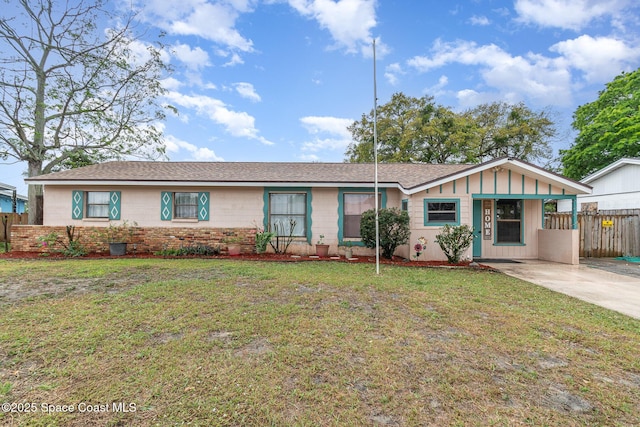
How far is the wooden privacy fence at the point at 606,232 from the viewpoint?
35.5 feet

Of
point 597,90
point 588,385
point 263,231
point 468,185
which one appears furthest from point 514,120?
point 588,385

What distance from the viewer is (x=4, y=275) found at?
658cm

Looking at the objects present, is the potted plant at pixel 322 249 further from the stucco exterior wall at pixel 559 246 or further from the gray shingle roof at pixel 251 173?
the stucco exterior wall at pixel 559 246

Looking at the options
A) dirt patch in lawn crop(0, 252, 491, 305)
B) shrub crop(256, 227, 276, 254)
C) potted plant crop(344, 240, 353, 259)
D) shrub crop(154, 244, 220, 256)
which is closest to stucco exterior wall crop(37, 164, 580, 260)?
potted plant crop(344, 240, 353, 259)

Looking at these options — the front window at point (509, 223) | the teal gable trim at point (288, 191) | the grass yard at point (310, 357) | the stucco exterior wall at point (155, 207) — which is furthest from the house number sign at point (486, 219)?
the stucco exterior wall at point (155, 207)

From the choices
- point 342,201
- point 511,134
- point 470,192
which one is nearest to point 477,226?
point 470,192

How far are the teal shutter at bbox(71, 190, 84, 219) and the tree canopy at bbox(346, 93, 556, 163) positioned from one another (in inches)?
764

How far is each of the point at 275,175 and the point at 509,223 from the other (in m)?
8.85

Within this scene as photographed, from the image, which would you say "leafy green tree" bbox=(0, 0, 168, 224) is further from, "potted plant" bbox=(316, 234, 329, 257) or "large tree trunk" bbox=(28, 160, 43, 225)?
"potted plant" bbox=(316, 234, 329, 257)

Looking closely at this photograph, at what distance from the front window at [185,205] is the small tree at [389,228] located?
6.29m

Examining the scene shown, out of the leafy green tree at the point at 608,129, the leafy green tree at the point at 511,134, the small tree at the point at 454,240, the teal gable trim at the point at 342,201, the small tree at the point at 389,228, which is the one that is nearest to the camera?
the small tree at the point at 454,240

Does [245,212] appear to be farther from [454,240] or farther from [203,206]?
[454,240]

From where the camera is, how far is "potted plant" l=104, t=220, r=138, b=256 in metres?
9.73

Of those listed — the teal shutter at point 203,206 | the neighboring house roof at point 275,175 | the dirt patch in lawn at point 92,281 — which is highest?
the neighboring house roof at point 275,175
